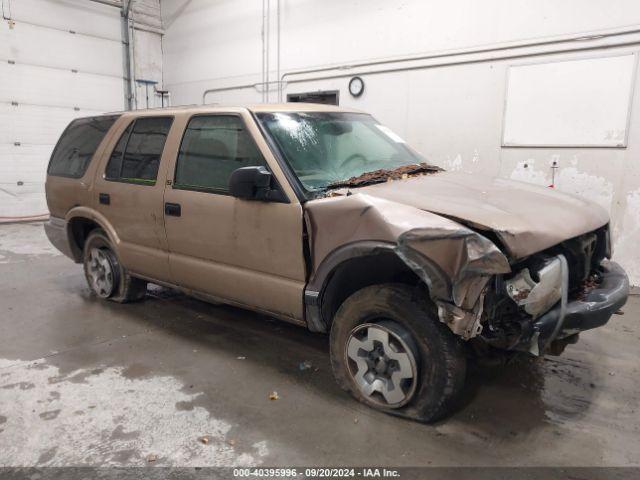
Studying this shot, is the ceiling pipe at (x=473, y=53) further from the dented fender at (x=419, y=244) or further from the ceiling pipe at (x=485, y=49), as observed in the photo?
the dented fender at (x=419, y=244)

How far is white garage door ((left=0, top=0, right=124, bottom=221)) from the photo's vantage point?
9625 mm

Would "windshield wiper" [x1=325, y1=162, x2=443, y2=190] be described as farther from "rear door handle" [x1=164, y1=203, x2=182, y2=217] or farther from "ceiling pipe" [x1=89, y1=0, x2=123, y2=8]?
"ceiling pipe" [x1=89, y1=0, x2=123, y2=8]

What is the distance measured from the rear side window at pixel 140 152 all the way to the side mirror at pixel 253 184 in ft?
3.78

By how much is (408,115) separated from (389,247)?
503 centimetres

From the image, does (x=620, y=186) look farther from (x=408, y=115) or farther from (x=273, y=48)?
(x=273, y=48)

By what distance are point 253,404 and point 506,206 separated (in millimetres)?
1879

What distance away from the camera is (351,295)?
2750mm

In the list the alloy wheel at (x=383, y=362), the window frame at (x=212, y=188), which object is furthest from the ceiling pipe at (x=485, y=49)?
the alloy wheel at (x=383, y=362)

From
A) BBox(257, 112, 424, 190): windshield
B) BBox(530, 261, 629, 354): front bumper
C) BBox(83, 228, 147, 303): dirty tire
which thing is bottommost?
BBox(83, 228, 147, 303): dirty tire

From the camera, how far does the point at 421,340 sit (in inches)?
95.2

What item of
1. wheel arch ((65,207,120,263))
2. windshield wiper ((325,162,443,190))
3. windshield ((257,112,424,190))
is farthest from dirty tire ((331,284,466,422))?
wheel arch ((65,207,120,263))

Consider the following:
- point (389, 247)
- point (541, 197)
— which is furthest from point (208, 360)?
point (541, 197)

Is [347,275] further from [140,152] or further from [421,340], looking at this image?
[140,152]

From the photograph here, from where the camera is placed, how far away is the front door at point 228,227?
113 inches
